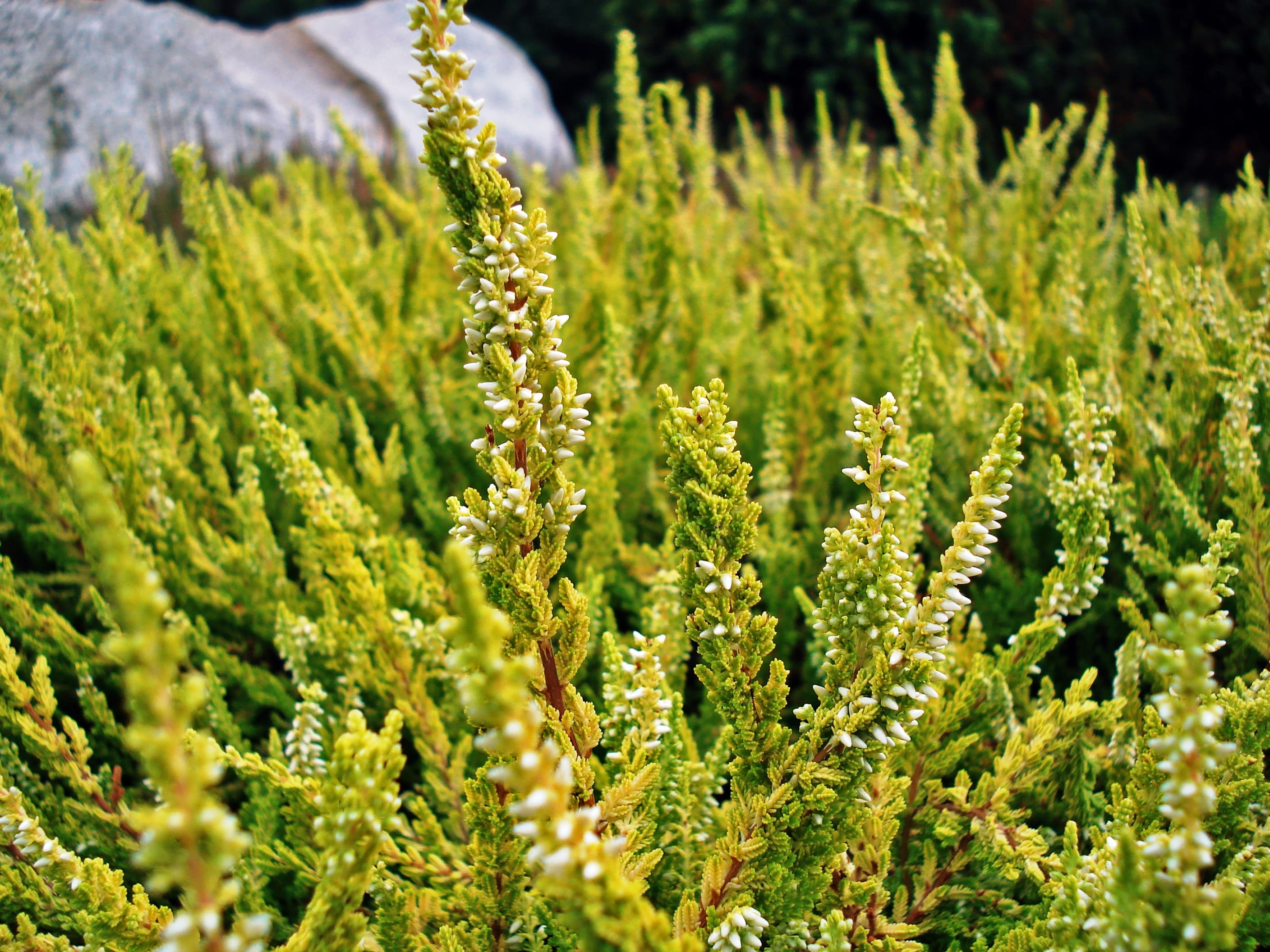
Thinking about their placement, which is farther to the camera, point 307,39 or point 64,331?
point 307,39

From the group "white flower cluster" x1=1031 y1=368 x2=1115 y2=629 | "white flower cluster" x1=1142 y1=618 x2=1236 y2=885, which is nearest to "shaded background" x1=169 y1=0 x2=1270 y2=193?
"white flower cluster" x1=1031 y1=368 x2=1115 y2=629

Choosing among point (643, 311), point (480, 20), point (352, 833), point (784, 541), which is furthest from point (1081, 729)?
point (480, 20)

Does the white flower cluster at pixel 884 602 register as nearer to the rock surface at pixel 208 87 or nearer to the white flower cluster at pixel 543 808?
the white flower cluster at pixel 543 808

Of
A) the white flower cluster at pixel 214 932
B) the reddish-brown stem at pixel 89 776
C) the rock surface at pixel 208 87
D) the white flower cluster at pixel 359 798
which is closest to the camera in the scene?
the white flower cluster at pixel 214 932

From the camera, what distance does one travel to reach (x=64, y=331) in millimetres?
1037

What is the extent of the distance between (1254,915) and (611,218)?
1.76 metres

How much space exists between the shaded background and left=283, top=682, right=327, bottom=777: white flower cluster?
365cm

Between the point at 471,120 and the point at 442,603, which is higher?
the point at 471,120

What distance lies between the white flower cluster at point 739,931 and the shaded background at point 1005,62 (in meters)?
3.56

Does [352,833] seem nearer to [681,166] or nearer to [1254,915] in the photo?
[1254,915]

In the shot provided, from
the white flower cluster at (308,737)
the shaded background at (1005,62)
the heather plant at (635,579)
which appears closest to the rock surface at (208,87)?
the heather plant at (635,579)

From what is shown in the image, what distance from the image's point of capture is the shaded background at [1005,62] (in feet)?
10.5

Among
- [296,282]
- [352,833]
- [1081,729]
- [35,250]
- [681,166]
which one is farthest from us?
[681,166]

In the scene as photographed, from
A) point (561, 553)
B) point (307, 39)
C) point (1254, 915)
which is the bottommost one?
point (1254, 915)
